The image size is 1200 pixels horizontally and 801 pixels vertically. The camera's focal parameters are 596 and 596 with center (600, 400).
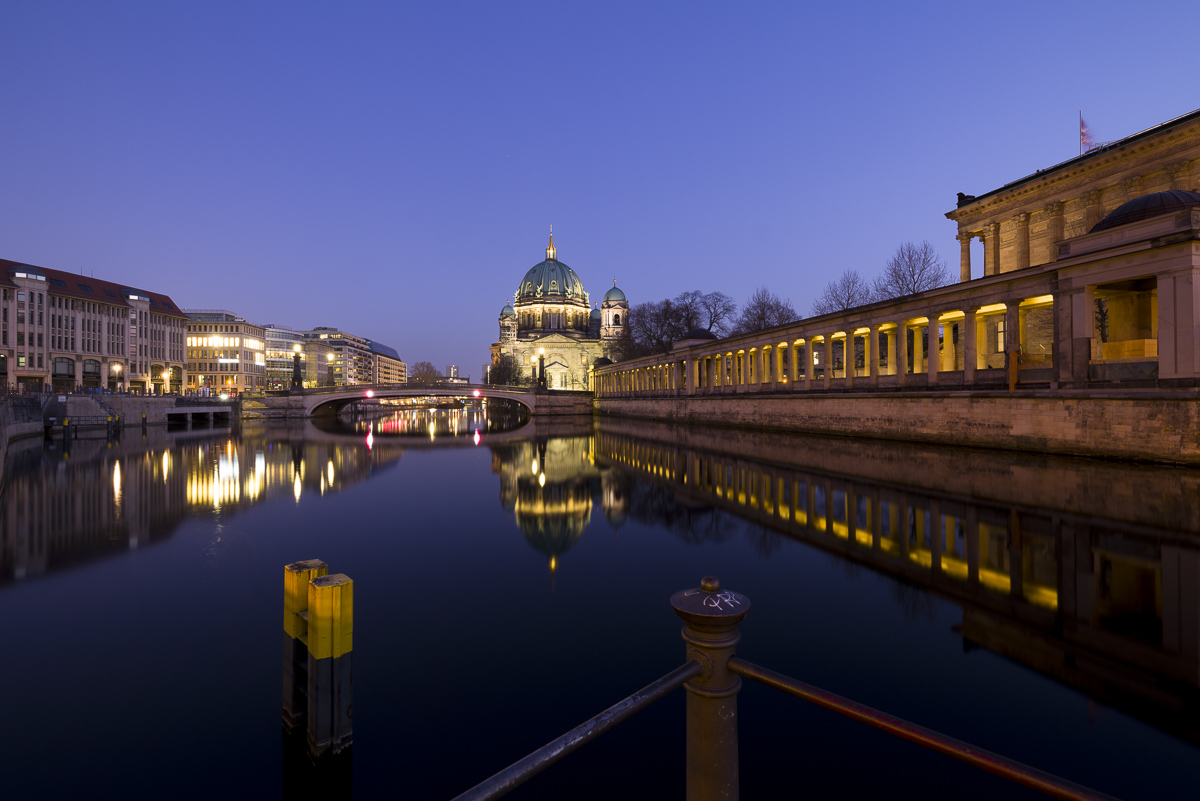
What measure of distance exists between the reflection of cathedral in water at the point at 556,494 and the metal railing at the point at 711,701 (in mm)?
7582

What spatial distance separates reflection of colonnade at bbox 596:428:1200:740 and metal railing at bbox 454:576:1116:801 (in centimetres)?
467

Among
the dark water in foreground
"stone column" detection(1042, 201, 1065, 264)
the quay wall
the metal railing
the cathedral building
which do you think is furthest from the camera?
the cathedral building

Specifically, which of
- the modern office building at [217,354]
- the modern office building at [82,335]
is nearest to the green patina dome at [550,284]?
the modern office building at [217,354]

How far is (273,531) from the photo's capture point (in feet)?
43.8

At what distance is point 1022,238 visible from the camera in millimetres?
37531

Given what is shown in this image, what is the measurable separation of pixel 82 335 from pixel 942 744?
98011mm

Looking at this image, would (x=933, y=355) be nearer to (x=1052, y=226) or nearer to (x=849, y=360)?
(x=849, y=360)

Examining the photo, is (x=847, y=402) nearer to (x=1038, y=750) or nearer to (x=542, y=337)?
(x=1038, y=750)

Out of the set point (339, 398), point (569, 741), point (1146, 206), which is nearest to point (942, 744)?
→ point (569, 741)

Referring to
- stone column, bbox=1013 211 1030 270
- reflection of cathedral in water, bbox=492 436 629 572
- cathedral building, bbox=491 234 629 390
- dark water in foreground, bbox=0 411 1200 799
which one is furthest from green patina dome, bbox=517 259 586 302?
dark water in foreground, bbox=0 411 1200 799

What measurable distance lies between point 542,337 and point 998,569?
397ft

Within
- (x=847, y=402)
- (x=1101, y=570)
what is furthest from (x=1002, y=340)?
(x=1101, y=570)

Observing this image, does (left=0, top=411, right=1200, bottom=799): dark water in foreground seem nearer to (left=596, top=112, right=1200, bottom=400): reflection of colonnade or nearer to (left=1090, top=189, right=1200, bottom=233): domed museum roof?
(left=596, top=112, right=1200, bottom=400): reflection of colonnade

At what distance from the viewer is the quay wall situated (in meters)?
17.6
